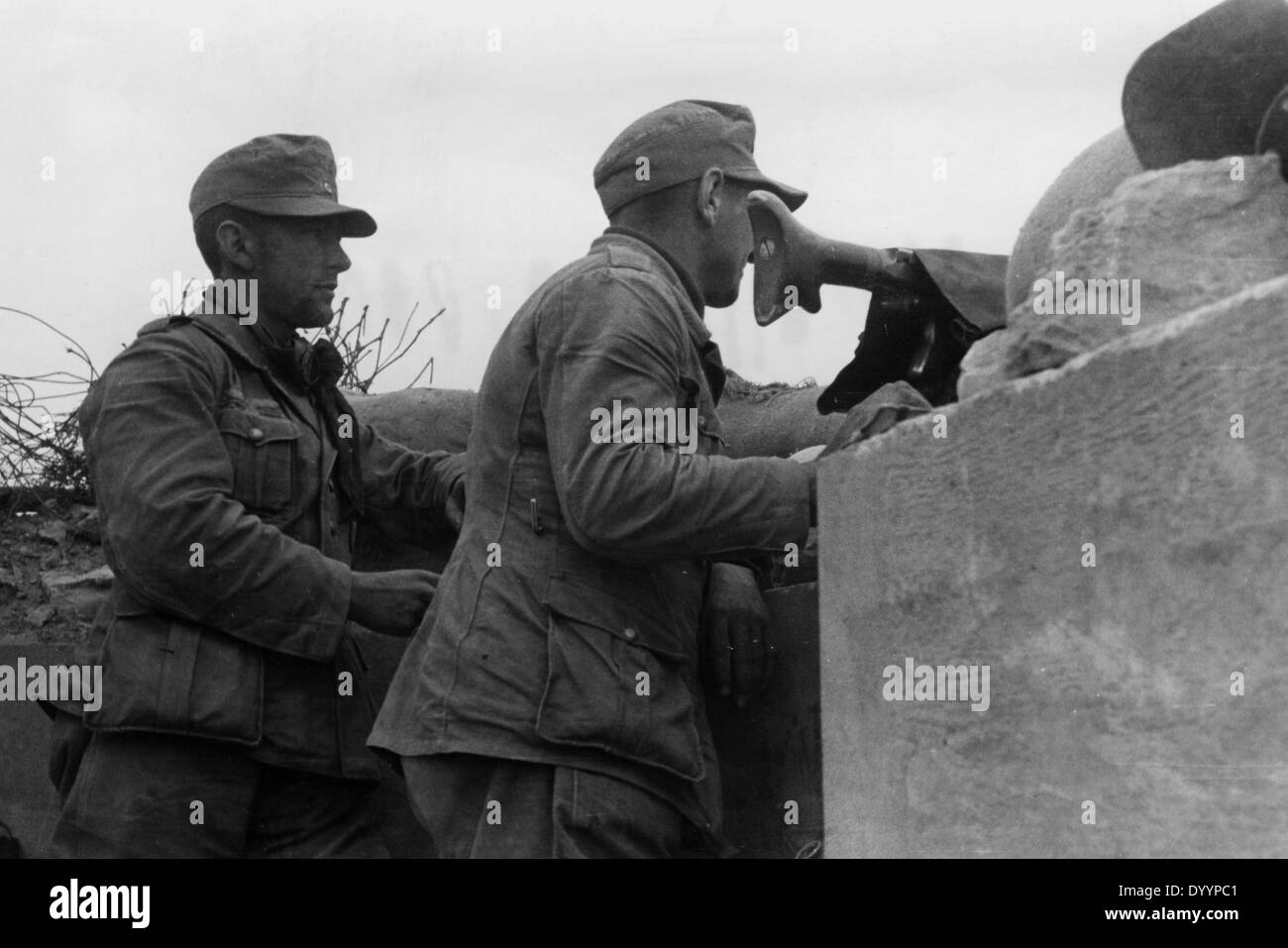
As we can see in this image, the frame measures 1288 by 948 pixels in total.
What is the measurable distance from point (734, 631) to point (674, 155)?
0.91 m

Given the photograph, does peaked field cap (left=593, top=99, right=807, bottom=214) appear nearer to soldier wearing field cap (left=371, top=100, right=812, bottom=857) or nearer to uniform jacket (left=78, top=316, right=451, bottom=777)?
soldier wearing field cap (left=371, top=100, right=812, bottom=857)

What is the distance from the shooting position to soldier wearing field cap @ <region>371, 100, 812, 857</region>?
12.0ft

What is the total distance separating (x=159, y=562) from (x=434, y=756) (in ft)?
2.45

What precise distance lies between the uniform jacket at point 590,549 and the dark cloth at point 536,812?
0.11 feet

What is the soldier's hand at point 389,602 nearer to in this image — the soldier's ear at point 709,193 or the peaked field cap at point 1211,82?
the soldier's ear at point 709,193

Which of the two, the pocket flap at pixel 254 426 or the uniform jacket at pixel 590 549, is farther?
the pocket flap at pixel 254 426

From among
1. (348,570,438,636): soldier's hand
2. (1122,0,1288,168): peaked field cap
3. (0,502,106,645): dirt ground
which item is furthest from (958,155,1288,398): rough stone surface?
(0,502,106,645): dirt ground

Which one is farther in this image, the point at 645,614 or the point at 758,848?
the point at 758,848

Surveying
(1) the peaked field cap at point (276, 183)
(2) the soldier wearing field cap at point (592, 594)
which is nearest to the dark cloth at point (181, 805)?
(2) the soldier wearing field cap at point (592, 594)

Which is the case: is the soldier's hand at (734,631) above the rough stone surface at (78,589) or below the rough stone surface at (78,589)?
below

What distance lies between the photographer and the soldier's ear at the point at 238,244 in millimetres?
4629

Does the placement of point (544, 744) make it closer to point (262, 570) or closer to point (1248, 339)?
point (262, 570)

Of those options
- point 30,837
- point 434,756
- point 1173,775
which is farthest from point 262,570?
point 1173,775

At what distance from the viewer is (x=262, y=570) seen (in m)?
4.20
